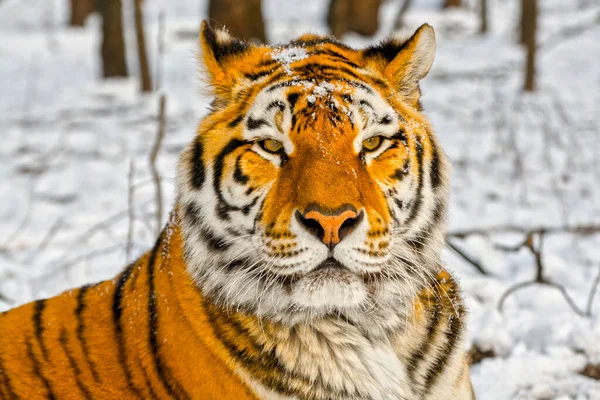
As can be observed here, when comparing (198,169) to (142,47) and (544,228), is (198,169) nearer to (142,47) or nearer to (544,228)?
(544,228)

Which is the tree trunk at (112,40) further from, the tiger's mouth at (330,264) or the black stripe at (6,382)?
the tiger's mouth at (330,264)

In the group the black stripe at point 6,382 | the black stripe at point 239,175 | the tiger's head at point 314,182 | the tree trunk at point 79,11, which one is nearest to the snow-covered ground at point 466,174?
the tiger's head at point 314,182

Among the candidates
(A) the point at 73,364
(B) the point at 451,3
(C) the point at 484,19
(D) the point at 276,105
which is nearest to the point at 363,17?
(C) the point at 484,19

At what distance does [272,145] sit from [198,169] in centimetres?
24

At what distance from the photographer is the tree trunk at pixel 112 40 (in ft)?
34.8

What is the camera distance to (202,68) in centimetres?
208

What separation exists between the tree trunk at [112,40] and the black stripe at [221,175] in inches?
373

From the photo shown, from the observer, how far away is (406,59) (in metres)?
2.09

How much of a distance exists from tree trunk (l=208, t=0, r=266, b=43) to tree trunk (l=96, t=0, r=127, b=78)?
217 cm

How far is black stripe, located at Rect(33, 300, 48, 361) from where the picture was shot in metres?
2.04


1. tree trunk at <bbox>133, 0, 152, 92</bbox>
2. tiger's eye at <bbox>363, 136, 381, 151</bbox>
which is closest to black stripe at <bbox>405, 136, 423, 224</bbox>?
tiger's eye at <bbox>363, 136, 381, 151</bbox>

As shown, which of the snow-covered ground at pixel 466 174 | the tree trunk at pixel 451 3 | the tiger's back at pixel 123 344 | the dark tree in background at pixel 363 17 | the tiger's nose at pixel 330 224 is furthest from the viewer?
the tree trunk at pixel 451 3

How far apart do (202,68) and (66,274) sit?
227 cm

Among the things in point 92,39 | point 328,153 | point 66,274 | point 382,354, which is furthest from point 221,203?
point 92,39
